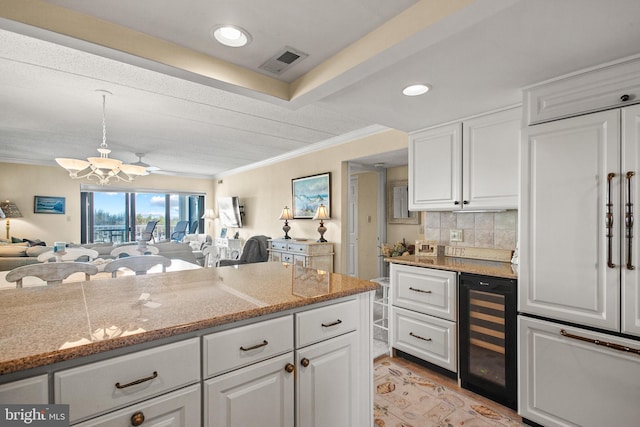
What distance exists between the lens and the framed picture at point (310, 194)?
462 centimetres

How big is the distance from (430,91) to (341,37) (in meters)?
0.74

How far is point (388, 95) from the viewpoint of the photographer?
206 centimetres

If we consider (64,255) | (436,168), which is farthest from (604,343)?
(64,255)

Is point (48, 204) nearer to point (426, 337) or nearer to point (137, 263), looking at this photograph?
point (137, 263)

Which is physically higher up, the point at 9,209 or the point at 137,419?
the point at 9,209

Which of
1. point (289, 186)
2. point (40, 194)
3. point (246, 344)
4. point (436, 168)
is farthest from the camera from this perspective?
point (40, 194)

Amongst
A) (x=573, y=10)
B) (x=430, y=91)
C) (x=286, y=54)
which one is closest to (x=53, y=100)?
(x=286, y=54)

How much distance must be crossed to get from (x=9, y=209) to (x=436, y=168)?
7.86 metres

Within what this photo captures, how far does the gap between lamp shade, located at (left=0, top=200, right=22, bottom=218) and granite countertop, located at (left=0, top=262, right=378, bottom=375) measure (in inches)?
251

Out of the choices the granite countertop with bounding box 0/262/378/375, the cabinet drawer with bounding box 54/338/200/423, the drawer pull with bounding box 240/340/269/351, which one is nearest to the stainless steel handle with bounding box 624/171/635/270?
the granite countertop with bounding box 0/262/378/375

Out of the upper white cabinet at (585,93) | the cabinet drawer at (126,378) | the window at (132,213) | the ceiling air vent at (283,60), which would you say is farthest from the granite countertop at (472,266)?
the window at (132,213)

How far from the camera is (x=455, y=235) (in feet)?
9.45

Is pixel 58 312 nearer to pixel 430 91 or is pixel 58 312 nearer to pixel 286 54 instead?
pixel 286 54

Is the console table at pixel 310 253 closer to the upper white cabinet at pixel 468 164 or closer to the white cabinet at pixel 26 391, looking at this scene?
the upper white cabinet at pixel 468 164
